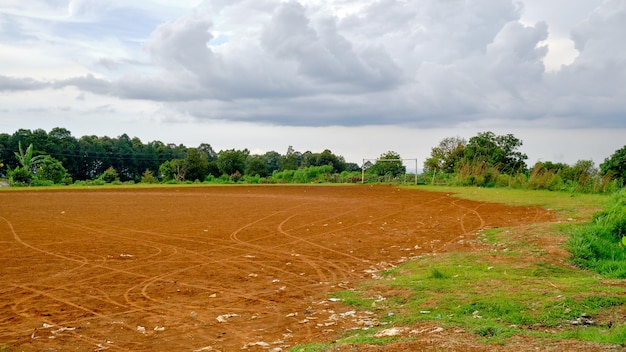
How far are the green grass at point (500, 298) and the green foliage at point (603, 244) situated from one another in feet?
1.55

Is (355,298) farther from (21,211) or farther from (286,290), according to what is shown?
(21,211)

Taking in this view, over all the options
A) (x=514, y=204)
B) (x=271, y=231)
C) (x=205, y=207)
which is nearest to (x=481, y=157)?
(x=514, y=204)

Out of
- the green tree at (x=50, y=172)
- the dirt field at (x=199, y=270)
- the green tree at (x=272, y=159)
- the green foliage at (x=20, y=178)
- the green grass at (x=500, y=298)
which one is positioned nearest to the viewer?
the green grass at (x=500, y=298)

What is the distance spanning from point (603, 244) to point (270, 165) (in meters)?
94.9

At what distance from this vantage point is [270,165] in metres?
104

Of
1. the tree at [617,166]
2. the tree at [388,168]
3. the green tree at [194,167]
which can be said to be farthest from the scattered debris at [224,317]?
the green tree at [194,167]

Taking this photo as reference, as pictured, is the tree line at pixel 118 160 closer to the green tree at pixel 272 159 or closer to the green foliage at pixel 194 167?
the green foliage at pixel 194 167

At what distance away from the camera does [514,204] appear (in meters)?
22.5

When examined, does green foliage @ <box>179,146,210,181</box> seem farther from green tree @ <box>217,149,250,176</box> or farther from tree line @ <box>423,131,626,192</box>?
tree line @ <box>423,131,626,192</box>

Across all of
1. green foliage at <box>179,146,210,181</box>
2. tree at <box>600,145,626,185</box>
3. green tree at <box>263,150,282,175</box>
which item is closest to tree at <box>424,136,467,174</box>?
tree at <box>600,145,626,185</box>

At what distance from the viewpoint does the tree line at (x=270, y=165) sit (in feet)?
108

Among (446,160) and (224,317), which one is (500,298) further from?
(446,160)

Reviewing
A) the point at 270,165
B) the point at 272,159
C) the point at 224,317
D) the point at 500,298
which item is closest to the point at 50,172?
the point at 224,317

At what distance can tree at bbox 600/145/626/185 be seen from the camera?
105 feet
